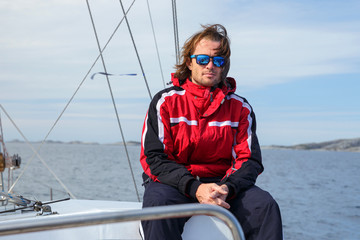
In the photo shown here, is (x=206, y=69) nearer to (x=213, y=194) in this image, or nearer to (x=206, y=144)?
(x=206, y=144)

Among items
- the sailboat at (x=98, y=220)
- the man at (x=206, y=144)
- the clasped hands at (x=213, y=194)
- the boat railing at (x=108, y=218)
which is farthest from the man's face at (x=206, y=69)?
the boat railing at (x=108, y=218)

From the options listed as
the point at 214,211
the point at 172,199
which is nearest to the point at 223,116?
the point at 172,199

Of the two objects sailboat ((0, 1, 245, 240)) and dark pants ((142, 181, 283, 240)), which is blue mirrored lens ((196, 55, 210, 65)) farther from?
sailboat ((0, 1, 245, 240))

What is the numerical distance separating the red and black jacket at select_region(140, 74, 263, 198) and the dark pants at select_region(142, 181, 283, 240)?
76mm

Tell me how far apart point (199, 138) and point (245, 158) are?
0.26 m

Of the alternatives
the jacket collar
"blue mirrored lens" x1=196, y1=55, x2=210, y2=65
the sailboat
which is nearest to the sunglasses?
"blue mirrored lens" x1=196, y1=55, x2=210, y2=65

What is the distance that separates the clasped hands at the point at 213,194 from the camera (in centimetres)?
208

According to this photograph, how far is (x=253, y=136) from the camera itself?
2406 mm

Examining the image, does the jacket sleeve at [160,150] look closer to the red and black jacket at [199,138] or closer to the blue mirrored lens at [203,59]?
the red and black jacket at [199,138]

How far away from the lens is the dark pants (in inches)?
76.0

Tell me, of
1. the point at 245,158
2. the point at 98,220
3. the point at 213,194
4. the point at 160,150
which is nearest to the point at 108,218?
the point at 98,220

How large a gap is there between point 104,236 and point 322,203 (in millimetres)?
15963

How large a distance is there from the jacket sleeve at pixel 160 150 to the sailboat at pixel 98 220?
0.21 meters

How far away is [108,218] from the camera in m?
1.20
